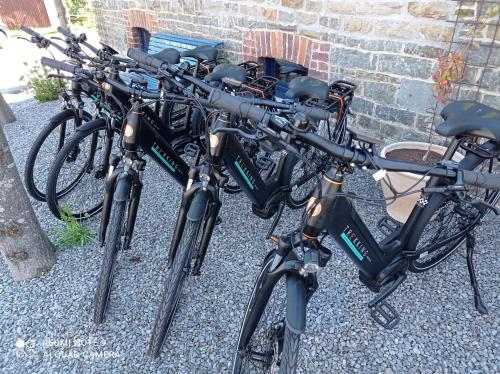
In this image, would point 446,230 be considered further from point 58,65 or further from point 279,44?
point 58,65

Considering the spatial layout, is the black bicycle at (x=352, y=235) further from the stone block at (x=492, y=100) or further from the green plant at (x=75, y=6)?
the green plant at (x=75, y=6)

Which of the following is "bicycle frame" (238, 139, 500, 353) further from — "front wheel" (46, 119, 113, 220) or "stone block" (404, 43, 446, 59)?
"front wheel" (46, 119, 113, 220)

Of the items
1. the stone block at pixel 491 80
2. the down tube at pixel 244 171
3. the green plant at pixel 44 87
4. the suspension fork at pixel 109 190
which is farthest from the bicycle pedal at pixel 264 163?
the green plant at pixel 44 87

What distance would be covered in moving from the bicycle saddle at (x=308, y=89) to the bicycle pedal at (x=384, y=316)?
1566 mm

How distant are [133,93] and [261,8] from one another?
2.50 meters

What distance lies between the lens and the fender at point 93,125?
2.99 metres

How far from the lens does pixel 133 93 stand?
2404mm

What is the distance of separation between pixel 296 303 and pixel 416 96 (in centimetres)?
270

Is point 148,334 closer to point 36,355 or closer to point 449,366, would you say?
point 36,355

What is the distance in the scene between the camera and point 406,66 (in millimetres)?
3416

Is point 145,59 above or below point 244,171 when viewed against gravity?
above

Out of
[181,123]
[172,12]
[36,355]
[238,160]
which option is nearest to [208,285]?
[238,160]

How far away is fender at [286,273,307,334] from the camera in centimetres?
152

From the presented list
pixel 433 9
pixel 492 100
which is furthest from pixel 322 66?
pixel 492 100
